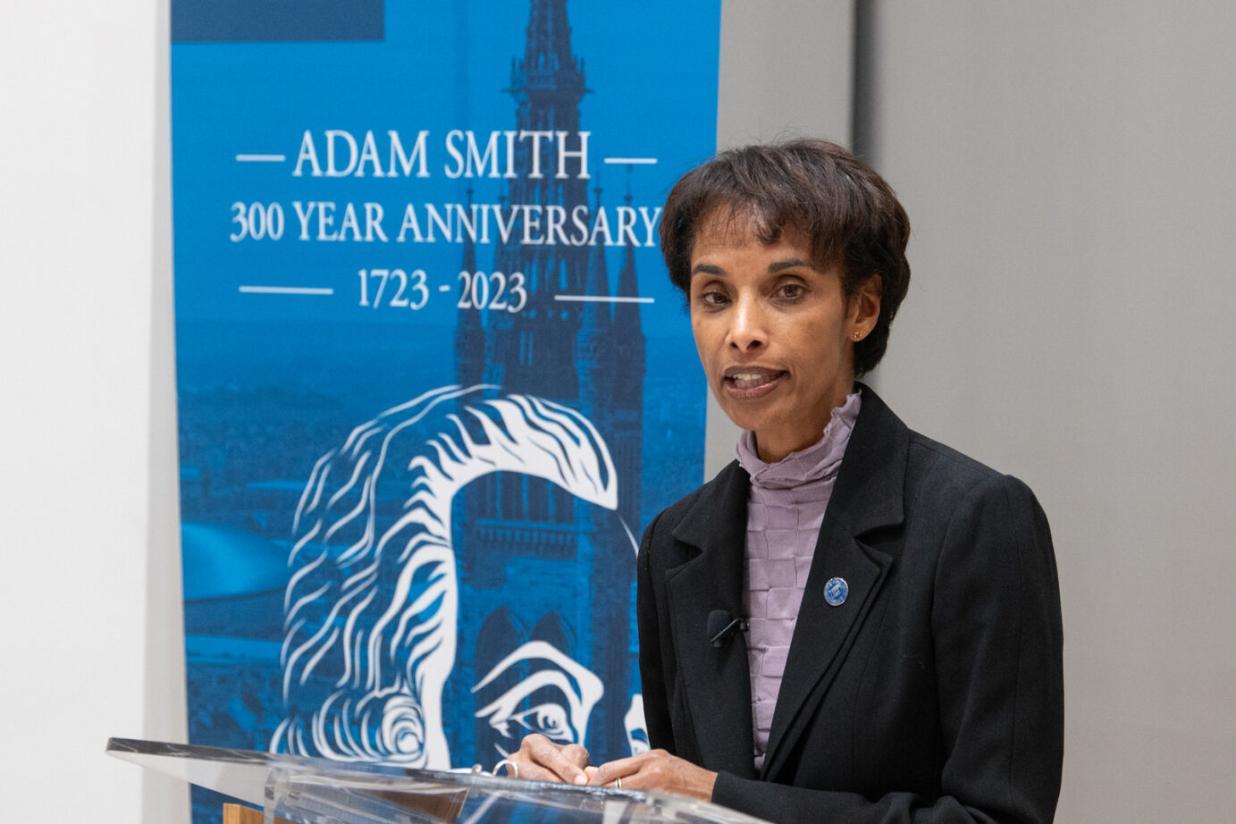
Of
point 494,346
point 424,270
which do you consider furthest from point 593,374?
point 424,270

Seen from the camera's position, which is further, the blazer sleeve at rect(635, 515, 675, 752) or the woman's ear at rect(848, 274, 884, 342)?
the blazer sleeve at rect(635, 515, 675, 752)

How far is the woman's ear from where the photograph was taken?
5.57 ft

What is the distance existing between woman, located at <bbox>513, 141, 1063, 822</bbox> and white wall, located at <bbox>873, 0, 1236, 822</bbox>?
1.38m

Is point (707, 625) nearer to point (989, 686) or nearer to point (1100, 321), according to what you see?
point (989, 686)

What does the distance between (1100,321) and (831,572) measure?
159 cm

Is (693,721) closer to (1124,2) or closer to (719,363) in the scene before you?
(719,363)

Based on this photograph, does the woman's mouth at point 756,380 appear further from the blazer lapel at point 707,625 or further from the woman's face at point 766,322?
the blazer lapel at point 707,625

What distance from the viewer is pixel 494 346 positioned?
10.2 feet

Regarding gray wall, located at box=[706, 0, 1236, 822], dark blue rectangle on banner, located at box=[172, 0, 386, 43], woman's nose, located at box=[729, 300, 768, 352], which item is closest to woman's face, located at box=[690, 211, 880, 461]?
woman's nose, located at box=[729, 300, 768, 352]

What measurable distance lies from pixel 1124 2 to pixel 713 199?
1653 mm

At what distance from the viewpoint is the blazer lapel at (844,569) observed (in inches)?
63.1

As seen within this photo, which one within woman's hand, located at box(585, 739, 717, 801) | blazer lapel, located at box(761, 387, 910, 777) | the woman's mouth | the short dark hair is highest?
the short dark hair

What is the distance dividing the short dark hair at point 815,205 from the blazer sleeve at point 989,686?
30 cm

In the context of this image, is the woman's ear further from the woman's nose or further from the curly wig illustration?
the curly wig illustration
